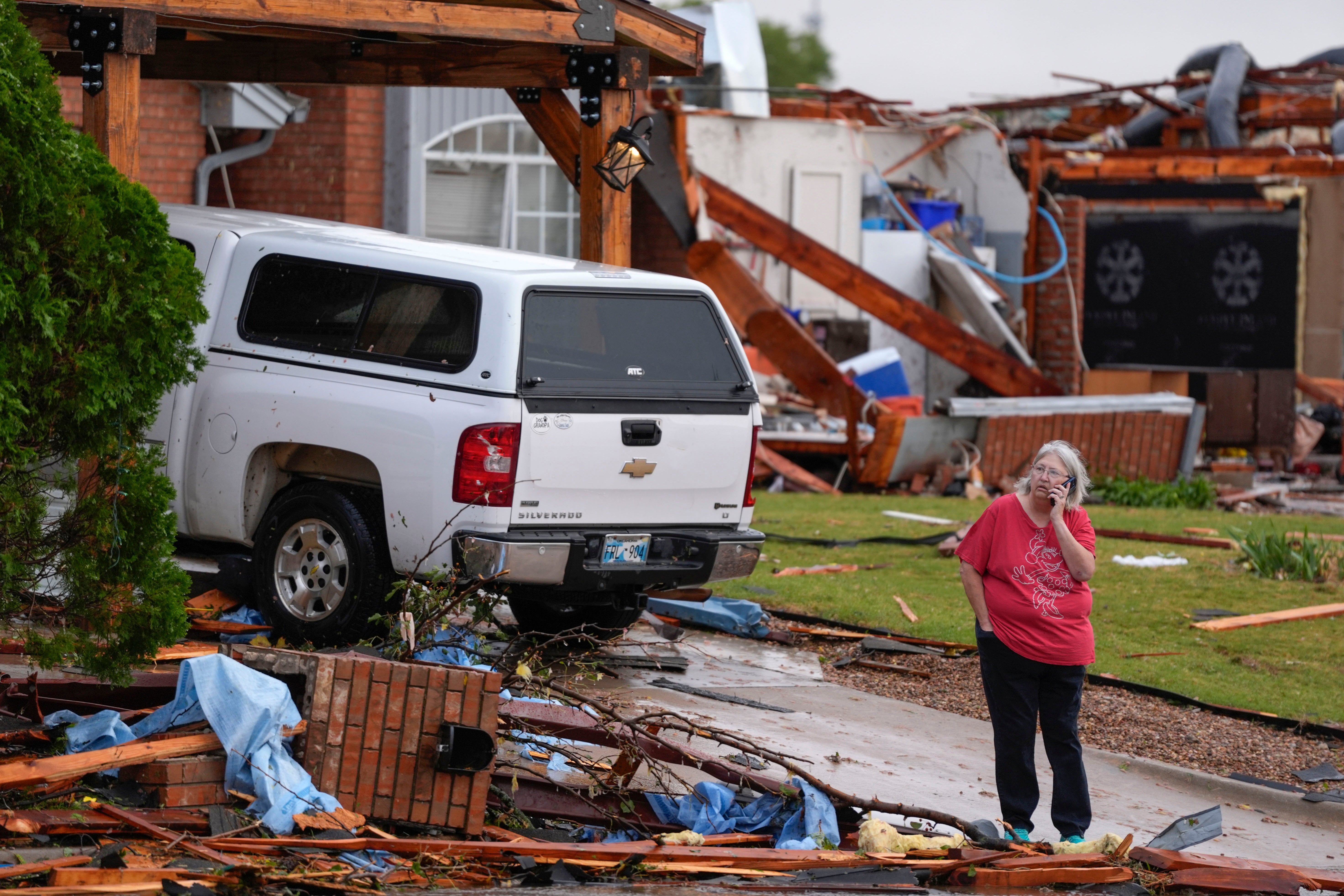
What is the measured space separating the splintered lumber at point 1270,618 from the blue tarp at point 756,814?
5.01 meters

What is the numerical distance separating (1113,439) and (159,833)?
14.4 m

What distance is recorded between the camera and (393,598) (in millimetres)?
7434

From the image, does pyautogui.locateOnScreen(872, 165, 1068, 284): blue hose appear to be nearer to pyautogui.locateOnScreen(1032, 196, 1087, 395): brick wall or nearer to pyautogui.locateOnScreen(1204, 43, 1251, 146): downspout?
pyautogui.locateOnScreen(1032, 196, 1087, 395): brick wall

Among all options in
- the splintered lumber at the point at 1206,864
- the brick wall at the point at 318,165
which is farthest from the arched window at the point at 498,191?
the splintered lumber at the point at 1206,864

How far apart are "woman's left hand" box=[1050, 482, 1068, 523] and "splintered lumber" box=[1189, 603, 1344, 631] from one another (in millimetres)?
4633

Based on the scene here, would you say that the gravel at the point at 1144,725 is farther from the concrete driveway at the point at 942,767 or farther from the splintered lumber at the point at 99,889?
the splintered lumber at the point at 99,889

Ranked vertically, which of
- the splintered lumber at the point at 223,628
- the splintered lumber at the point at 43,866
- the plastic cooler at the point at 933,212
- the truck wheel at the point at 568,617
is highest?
the plastic cooler at the point at 933,212

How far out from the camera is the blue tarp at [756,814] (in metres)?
5.75

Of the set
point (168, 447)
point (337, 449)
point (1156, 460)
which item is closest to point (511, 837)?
point (337, 449)

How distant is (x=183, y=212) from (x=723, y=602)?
386cm

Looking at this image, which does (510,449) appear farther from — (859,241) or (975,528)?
(859,241)

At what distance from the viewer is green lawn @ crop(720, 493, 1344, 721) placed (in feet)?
29.1

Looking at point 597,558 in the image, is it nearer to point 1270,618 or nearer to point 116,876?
point 116,876

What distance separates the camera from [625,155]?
916 centimetres
